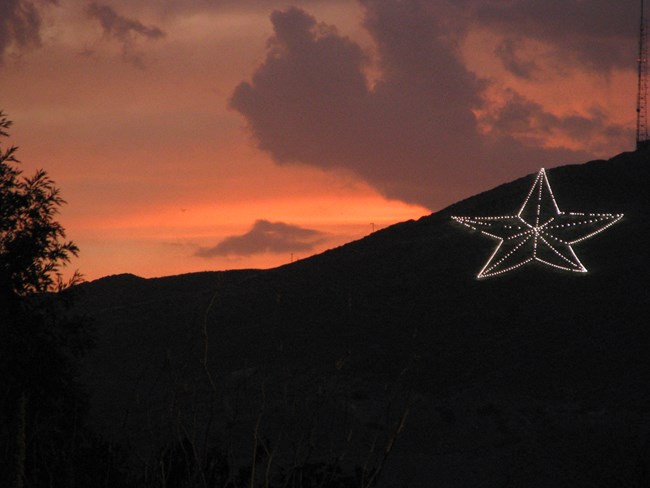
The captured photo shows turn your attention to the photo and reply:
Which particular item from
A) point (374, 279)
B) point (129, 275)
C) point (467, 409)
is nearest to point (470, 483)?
point (467, 409)

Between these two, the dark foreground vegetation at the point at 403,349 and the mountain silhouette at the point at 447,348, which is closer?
the dark foreground vegetation at the point at 403,349

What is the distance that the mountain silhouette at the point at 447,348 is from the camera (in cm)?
3891

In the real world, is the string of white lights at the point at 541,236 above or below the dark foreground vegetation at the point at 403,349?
above

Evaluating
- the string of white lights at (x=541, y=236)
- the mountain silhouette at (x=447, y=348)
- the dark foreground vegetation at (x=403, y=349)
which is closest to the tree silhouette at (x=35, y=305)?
the dark foreground vegetation at (x=403, y=349)

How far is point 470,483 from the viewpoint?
36750 mm

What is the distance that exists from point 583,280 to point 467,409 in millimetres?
13322

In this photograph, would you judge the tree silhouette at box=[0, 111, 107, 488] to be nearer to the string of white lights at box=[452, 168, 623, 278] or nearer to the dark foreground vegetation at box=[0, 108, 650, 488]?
the dark foreground vegetation at box=[0, 108, 650, 488]

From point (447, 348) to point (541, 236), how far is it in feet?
30.6

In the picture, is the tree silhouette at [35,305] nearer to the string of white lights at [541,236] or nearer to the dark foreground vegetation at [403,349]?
the dark foreground vegetation at [403,349]

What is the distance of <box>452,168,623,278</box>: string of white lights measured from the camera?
176ft

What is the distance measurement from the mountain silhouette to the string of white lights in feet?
2.20

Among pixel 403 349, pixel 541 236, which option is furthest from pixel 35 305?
pixel 541 236

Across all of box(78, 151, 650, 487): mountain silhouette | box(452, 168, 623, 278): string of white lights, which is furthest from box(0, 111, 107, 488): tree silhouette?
box(452, 168, 623, 278): string of white lights

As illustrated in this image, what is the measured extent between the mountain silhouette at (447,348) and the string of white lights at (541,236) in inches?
26.4
